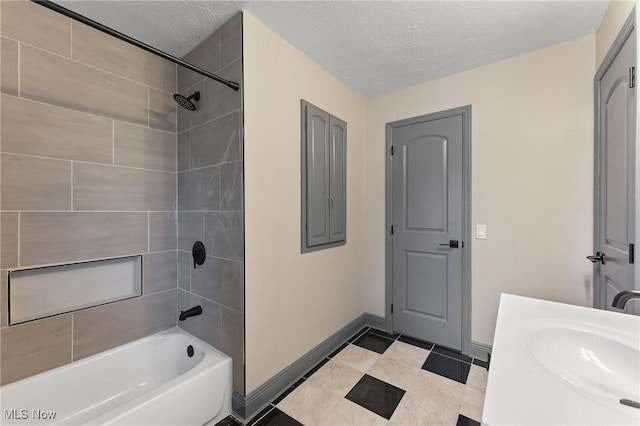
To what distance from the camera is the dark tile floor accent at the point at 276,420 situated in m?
1.56

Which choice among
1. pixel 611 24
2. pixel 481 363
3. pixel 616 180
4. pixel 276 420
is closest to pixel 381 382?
pixel 276 420

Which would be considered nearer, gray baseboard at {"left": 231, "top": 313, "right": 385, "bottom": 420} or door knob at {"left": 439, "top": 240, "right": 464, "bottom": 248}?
gray baseboard at {"left": 231, "top": 313, "right": 385, "bottom": 420}

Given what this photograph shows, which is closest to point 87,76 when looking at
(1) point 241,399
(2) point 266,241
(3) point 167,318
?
(2) point 266,241

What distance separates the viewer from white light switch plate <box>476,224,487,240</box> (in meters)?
2.21

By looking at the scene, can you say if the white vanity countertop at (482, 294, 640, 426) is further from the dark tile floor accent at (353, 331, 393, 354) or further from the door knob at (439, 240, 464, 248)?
the dark tile floor accent at (353, 331, 393, 354)

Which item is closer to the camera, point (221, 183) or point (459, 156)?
point (221, 183)

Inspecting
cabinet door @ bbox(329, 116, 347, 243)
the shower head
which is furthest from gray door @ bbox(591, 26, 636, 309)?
the shower head

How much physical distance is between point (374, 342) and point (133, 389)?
1972mm

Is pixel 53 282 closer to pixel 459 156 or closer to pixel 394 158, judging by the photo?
pixel 394 158

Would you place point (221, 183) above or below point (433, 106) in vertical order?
below

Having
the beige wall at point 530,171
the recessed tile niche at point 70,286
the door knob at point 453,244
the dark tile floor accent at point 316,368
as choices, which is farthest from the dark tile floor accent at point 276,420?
the door knob at point 453,244

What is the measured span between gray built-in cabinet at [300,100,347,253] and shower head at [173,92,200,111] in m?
0.78

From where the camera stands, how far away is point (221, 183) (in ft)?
5.67

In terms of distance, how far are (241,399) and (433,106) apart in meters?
2.80
